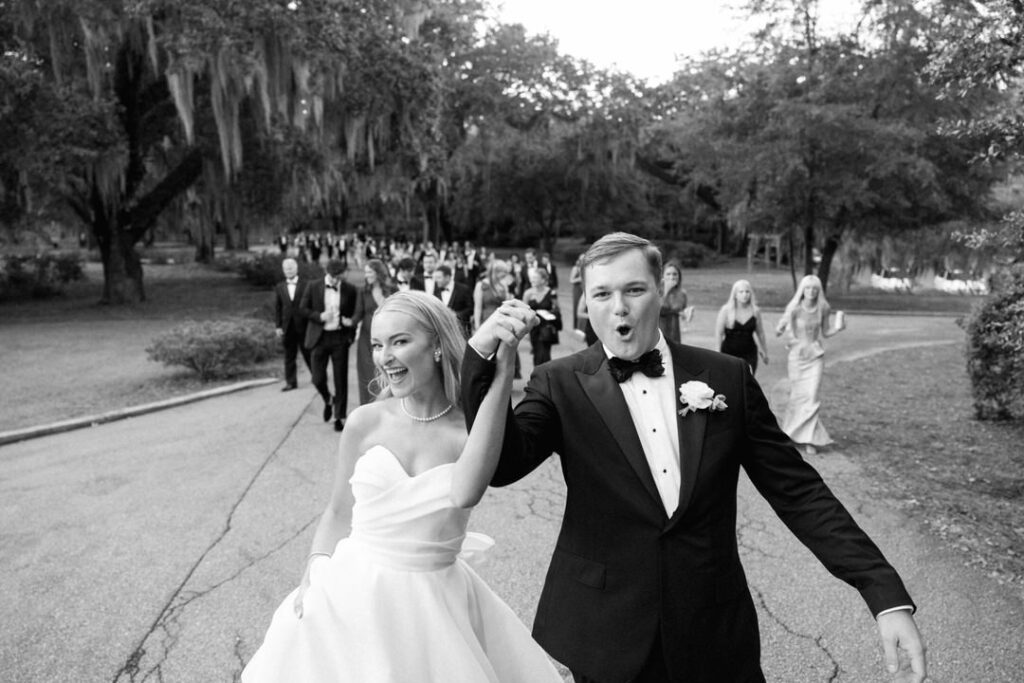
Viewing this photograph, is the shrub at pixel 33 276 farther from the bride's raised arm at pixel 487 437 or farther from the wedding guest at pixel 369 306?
the bride's raised arm at pixel 487 437

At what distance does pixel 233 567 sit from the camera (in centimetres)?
526

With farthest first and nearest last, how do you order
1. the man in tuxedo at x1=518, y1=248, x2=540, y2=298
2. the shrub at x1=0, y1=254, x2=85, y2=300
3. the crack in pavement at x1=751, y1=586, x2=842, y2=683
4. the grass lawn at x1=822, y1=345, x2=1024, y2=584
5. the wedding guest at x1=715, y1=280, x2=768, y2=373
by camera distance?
the shrub at x1=0, y1=254, x2=85, y2=300 < the man in tuxedo at x1=518, y1=248, x2=540, y2=298 < the wedding guest at x1=715, y1=280, x2=768, y2=373 < the grass lawn at x1=822, y1=345, x2=1024, y2=584 < the crack in pavement at x1=751, y1=586, x2=842, y2=683

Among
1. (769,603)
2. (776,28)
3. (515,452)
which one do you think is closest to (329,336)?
(769,603)

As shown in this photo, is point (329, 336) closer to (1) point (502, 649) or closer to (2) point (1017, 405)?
(1) point (502, 649)

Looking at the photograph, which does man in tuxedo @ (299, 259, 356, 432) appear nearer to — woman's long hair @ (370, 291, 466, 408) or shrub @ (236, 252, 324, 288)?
woman's long hair @ (370, 291, 466, 408)

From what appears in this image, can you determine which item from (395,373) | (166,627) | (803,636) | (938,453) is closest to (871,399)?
(938,453)

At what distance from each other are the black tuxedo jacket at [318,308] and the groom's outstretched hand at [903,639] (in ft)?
27.2

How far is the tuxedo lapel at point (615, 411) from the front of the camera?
2.22 metres

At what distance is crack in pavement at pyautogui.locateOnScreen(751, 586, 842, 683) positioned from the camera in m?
3.89

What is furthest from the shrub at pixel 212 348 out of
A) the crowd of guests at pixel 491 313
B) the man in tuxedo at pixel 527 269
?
the man in tuxedo at pixel 527 269

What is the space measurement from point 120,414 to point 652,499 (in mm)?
10112

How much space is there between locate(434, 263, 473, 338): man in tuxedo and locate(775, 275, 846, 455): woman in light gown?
12.5ft

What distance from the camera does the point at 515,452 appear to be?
2166mm

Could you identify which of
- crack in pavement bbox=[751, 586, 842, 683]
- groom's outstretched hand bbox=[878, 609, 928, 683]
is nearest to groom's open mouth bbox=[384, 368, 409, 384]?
groom's outstretched hand bbox=[878, 609, 928, 683]
